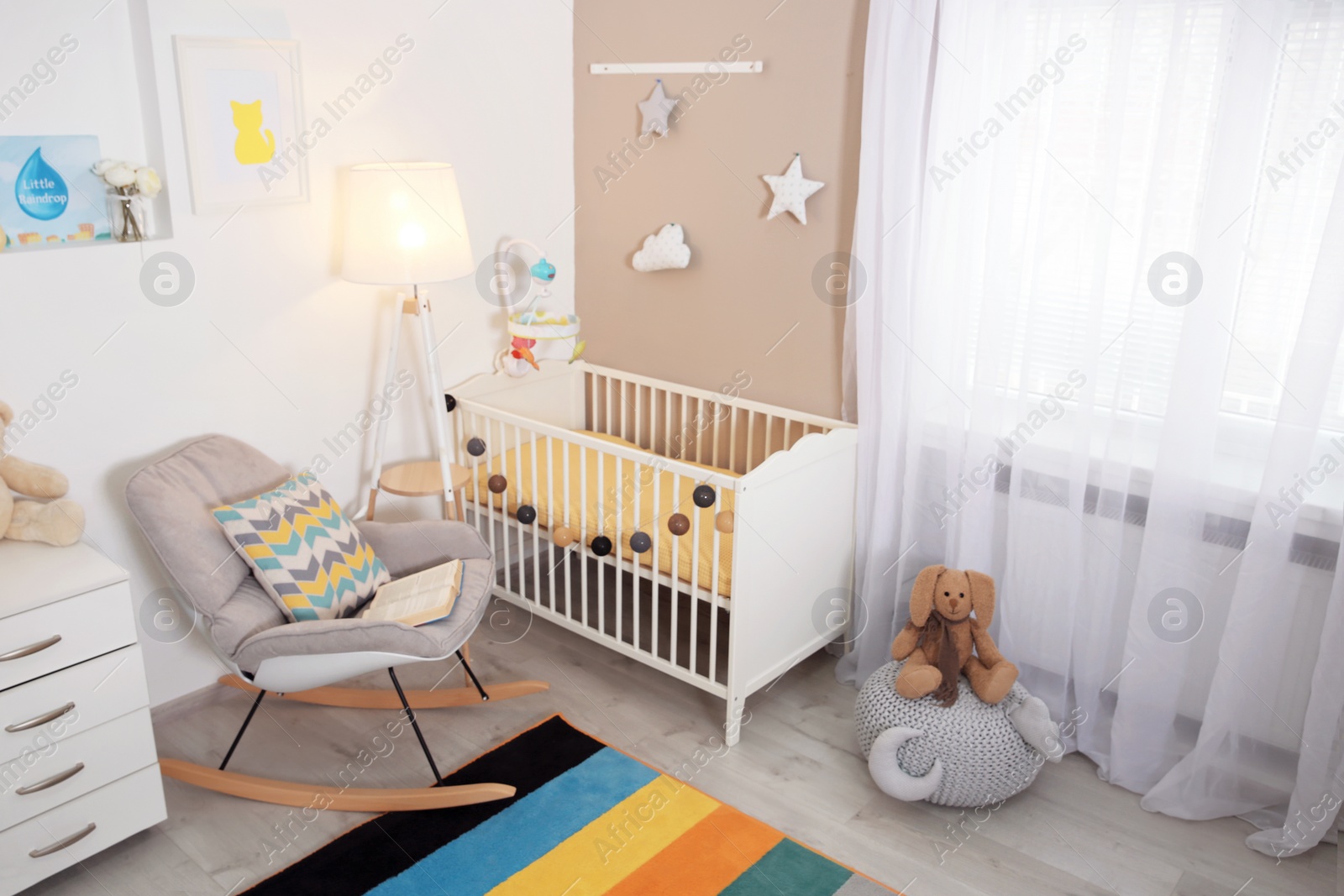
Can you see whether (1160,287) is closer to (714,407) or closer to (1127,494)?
(1127,494)

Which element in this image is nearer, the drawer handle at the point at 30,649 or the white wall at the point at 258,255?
the drawer handle at the point at 30,649

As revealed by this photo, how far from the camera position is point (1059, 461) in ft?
7.95

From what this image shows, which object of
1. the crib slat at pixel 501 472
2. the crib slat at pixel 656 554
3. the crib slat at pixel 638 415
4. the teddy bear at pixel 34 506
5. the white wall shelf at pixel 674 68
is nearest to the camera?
the teddy bear at pixel 34 506

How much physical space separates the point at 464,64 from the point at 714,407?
1.27m

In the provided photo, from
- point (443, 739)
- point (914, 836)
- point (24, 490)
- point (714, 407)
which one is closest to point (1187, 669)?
point (914, 836)

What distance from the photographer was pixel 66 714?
6.38 feet

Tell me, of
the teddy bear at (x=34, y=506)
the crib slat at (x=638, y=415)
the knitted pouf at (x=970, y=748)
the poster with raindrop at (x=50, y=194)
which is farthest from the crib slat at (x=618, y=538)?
the poster with raindrop at (x=50, y=194)

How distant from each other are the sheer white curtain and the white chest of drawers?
1.84 m

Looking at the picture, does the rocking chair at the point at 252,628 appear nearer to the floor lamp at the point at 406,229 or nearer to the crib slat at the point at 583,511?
the crib slat at the point at 583,511

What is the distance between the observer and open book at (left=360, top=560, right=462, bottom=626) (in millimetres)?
2285

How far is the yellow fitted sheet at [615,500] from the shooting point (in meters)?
2.58

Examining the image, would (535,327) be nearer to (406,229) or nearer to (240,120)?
(406,229)

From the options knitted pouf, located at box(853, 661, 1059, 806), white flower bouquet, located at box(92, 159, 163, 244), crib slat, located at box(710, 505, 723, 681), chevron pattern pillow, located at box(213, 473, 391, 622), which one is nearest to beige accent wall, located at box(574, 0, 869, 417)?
crib slat, located at box(710, 505, 723, 681)

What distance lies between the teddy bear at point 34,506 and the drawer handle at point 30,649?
272 mm
